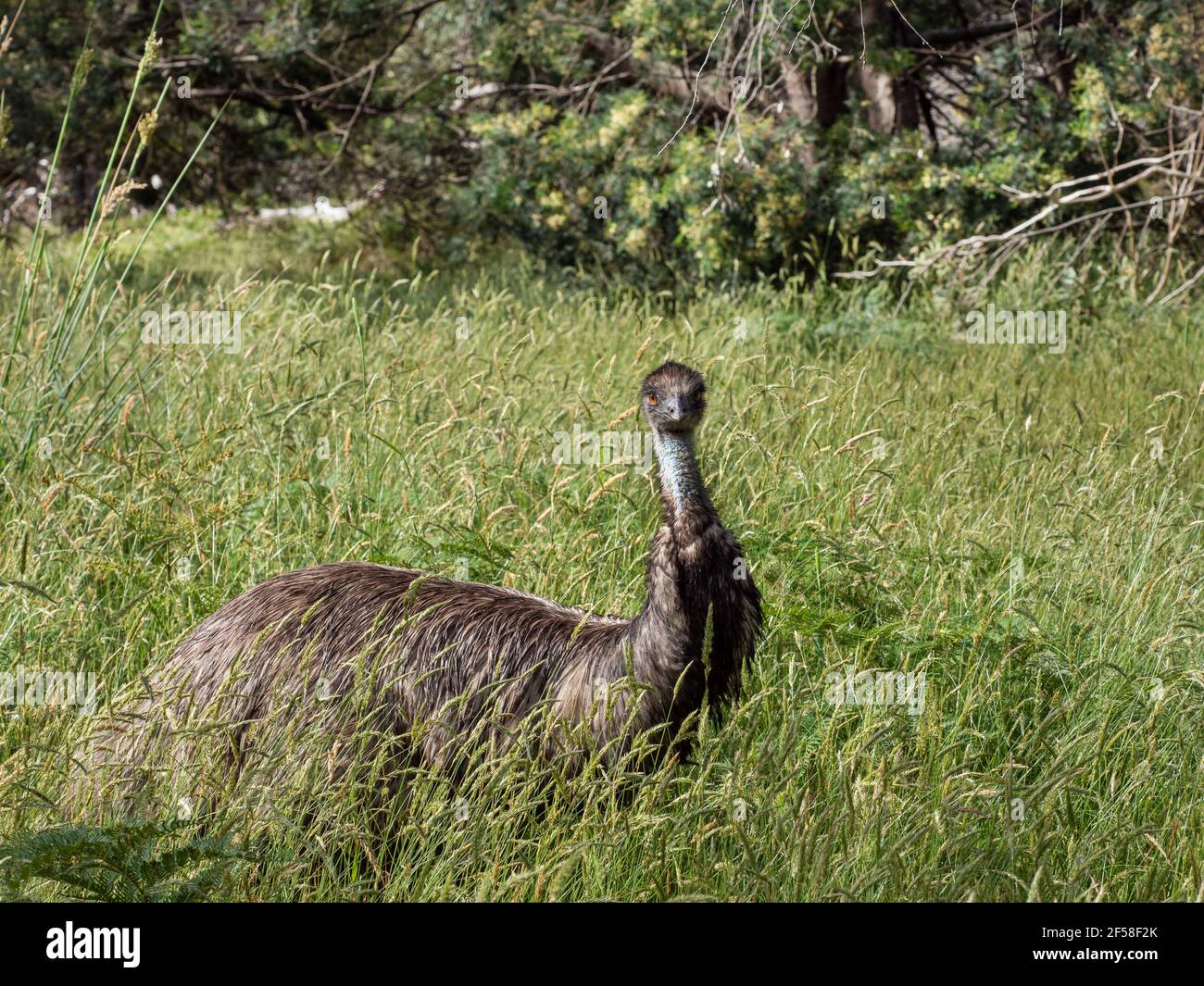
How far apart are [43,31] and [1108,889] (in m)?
10.7

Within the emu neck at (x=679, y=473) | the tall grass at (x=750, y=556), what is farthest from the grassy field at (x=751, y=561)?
the emu neck at (x=679, y=473)

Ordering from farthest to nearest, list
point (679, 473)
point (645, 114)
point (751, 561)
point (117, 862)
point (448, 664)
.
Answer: point (645, 114) < point (751, 561) < point (448, 664) < point (679, 473) < point (117, 862)

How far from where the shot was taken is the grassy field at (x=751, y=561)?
10.7 ft

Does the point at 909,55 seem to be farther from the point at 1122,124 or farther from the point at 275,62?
the point at 275,62

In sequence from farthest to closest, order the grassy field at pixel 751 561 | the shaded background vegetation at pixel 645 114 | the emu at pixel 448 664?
the shaded background vegetation at pixel 645 114 < the emu at pixel 448 664 < the grassy field at pixel 751 561

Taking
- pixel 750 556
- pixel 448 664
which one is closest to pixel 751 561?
pixel 750 556

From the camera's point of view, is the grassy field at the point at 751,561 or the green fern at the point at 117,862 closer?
the green fern at the point at 117,862

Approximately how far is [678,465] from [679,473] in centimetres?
2

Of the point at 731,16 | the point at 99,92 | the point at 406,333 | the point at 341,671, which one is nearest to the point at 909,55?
the point at 731,16

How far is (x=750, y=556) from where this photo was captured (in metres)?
4.95

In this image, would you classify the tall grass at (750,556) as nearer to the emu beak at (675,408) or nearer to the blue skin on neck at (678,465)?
the blue skin on neck at (678,465)

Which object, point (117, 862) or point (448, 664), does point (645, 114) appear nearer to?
point (448, 664)

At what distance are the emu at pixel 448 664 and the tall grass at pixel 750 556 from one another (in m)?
0.14

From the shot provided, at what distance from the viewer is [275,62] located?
1149 centimetres
